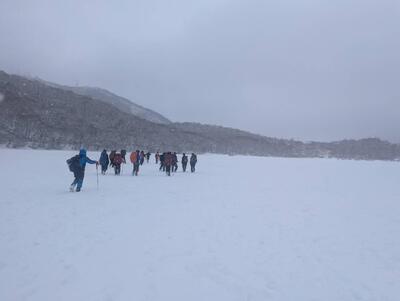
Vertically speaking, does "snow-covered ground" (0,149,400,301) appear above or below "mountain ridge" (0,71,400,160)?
below

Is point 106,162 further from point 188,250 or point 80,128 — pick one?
point 80,128

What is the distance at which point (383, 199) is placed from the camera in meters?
16.6

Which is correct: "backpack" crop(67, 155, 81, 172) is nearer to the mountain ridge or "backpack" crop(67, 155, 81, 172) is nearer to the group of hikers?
the group of hikers

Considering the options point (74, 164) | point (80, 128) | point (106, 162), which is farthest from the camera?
point (80, 128)

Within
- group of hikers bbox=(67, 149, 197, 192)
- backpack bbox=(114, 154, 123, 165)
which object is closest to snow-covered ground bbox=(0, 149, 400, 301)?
group of hikers bbox=(67, 149, 197, 192)

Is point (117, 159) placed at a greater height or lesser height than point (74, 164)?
lesser

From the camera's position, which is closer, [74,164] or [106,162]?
[74,164]

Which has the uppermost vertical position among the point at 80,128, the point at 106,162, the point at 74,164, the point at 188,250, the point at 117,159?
the point at 80,128

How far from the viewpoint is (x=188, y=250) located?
22.9ft

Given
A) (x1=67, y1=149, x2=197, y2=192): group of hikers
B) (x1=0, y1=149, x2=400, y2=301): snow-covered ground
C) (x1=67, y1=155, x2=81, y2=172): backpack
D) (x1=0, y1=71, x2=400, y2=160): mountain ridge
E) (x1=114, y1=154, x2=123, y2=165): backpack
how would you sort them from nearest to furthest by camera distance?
1. (x1=0, y1=149, x2=400, y2=301): snow-covered ground
2. (x1=67, y1=155, x2=81, y2=172): backpack
3. (x1=67, y1=149, x2=197, y2=192): group of hikers
4. (x1=114, y1=154, x2=123, y2=165): backpack
5. (x1=0, y1=71, x2=400, y2=160): mountain ridge

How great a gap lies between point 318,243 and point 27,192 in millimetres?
10313

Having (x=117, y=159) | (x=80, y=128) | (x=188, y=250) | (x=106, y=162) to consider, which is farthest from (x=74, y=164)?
(x=80, y=128)

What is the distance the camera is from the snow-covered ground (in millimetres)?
5258

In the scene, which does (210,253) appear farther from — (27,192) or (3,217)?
(27,192)
